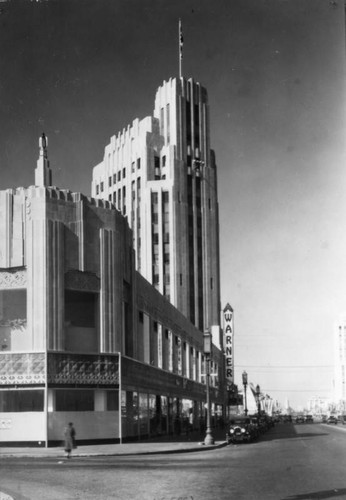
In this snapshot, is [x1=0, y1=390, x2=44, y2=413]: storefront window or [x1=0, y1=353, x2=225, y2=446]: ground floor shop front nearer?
[x1=0, y1=353, x2=225, y2=446]: ground floor shop front

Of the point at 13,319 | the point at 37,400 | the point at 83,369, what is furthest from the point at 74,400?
the point at 13,319

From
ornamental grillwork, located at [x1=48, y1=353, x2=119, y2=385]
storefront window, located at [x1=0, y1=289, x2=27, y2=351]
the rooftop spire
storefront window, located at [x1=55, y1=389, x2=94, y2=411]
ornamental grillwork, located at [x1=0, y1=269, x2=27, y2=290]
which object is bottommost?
storefront window, located at [x1=55, y1=389, x2=94, y2=411]

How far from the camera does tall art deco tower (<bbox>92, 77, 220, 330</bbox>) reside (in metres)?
109

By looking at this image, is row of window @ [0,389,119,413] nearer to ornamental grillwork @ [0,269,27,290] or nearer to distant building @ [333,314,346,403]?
ornamental grillwork @ [0,269,27,290]

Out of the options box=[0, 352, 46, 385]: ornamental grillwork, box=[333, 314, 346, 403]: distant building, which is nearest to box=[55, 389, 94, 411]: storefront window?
box=[0, 352, 46, 385]: ornamental grillwork

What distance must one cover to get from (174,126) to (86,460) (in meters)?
87.6

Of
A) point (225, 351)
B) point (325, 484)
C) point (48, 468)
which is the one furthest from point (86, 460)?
point (225, 351)

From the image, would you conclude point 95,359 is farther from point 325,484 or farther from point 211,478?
point 325,484

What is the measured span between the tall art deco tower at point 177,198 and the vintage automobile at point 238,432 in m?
62.5

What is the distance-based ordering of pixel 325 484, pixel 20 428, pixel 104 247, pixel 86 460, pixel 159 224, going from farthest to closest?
pixel 159 224, pixel 104 247, pixel 20 428, pixel 86 460, pixel 325 484

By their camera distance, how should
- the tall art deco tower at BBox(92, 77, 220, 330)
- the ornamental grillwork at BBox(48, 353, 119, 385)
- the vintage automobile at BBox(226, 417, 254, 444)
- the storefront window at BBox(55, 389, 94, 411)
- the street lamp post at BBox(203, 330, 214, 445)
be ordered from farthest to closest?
the tall art deco tower at BBox(92, 77, 220, 330) → the vintage automobile at BBox(226, 417, 254, 444) → the street lamp post at BBox(203, 330, 214, 445) → the storefront window at BBox(55, 389, 94, 411) → the ornamental grillwork at BBox(48, 353, 119, 385)

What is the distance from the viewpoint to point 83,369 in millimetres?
38625

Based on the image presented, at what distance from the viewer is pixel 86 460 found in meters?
28.3

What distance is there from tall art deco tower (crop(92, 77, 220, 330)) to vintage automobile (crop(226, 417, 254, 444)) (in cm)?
6248
